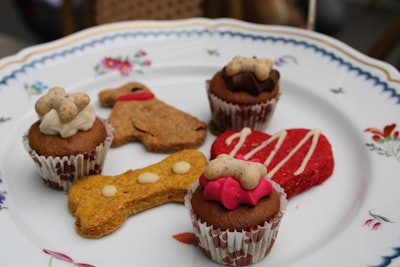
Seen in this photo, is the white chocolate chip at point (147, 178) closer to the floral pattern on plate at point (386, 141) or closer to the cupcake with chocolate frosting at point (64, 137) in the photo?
the cupcake with chocolate frosting at point (64, 137)

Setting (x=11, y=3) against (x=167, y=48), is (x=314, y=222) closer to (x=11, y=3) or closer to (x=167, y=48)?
(x=167, y=48)

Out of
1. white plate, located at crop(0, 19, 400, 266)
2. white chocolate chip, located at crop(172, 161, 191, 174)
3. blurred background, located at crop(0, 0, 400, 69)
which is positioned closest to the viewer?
white plate, located at crop(0, 19, 400, 266)

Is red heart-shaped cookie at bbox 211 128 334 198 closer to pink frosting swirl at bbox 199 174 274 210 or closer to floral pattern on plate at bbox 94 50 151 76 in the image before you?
pink frosting swirl at bbox 199 174 274 210

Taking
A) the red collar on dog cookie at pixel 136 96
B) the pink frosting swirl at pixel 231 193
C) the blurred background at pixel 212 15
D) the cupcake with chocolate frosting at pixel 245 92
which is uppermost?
the pink frosting swirl at pixel 231 193

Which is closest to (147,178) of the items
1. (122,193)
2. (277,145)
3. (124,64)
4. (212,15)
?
(122,193)

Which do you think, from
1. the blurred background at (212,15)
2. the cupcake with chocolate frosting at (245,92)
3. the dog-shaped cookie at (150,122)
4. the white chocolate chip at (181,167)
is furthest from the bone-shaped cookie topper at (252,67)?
the blurred background at (212,15)

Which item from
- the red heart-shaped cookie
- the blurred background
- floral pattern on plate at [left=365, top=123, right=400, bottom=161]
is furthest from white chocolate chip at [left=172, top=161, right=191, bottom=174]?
the blurred background

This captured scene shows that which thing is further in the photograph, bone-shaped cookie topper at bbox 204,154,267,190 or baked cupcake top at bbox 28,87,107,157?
baked cupcake top at bbox 28,87,107,157
